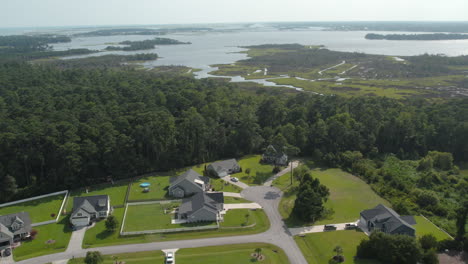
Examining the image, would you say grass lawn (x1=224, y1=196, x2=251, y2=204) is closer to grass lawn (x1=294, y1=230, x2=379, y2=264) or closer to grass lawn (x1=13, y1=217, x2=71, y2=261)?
grass lawn (x1=294, y1=230, x2=379, y2=264)

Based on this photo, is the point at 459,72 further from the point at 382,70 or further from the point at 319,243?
the point at 319,243

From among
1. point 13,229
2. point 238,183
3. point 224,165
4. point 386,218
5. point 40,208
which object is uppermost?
point 386,218

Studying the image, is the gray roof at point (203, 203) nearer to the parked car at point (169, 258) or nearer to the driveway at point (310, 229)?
the parked car at point (169, 258)

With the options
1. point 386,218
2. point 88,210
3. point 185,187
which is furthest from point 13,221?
point 386,218

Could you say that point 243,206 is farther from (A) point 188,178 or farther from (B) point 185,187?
(A) point 188,178

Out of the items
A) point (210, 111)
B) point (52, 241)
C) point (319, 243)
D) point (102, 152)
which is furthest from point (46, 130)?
point (319, 243)

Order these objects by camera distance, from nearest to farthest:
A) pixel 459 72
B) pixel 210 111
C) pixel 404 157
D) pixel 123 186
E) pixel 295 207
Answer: pixel 295 207
pixel 123 186
pixel 404 157
pixel 210 111
pixel 459 72
